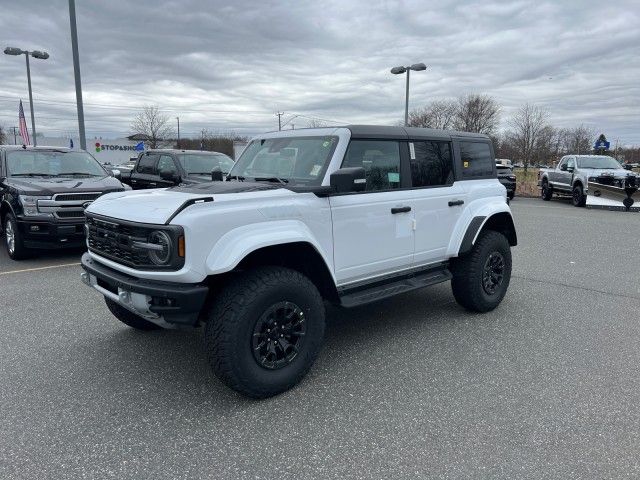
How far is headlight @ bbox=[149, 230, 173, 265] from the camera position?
3.01 meters

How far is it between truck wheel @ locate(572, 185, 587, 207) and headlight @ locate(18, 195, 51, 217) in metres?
16.4

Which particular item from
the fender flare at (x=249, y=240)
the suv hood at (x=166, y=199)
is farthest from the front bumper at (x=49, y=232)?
the fender flare at (x=249, y=240)

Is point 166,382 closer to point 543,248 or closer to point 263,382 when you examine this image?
point 263,382

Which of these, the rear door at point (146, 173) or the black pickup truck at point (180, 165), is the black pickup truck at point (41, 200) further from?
the rear door at point (146, 173)

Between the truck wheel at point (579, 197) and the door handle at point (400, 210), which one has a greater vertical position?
the door handle at point (400, 210)

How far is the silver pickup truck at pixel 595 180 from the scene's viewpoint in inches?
618

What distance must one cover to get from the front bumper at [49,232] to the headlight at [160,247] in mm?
5098

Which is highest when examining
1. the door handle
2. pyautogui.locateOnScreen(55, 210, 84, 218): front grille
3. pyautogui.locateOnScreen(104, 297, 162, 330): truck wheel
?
the door handle

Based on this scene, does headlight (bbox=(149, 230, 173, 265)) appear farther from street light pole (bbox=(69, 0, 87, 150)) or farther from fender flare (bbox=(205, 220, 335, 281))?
street light pole (bbox=(69, 0, 87, 150))

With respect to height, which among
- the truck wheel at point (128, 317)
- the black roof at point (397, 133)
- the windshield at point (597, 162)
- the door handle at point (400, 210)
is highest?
the black roof at point (397, 133)

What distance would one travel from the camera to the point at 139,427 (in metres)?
3.02

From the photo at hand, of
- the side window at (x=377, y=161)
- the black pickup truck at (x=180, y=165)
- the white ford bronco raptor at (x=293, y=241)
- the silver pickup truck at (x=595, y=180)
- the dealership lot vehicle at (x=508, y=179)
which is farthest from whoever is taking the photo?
the dealership lot vehicle at (x=508, y=179)

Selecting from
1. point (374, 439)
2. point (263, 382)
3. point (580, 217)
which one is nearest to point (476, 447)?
point (374, 439)

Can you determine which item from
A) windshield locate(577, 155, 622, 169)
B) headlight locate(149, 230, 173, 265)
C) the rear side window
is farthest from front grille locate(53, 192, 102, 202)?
windshield locate(577, 155, 622, 169)
